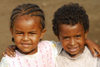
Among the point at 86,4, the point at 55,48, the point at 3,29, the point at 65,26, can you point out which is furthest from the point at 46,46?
the point at 86,4

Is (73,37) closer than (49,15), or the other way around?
(73,37)

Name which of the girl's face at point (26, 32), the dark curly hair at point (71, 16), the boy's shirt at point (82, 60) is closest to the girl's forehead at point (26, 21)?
the girl's face at point (26, 32)

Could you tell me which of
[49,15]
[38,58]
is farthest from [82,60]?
[49,15]

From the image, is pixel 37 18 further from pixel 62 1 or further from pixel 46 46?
pixel 62 1

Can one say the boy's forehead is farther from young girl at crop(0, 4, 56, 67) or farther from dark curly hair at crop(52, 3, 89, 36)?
young girl at crop(0, 4, 56, 67)

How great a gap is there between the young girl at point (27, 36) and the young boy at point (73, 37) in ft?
Answer: 0.67

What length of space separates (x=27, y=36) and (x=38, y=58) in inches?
14.1

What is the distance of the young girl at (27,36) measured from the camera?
3.00 metres

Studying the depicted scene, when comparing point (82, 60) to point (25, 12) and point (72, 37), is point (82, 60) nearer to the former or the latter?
point (72, 37)

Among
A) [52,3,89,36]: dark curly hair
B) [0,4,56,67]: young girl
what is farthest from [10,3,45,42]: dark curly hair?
[52,3,89,36]: dark curly hair

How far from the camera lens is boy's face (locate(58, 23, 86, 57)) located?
3070mm

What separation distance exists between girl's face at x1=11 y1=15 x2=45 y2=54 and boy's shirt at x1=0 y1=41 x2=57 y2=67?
116mm

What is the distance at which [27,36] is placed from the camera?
300 cm

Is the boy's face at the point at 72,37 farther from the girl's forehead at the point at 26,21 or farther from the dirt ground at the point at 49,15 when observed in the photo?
the dirt ground at the point at 49,15
